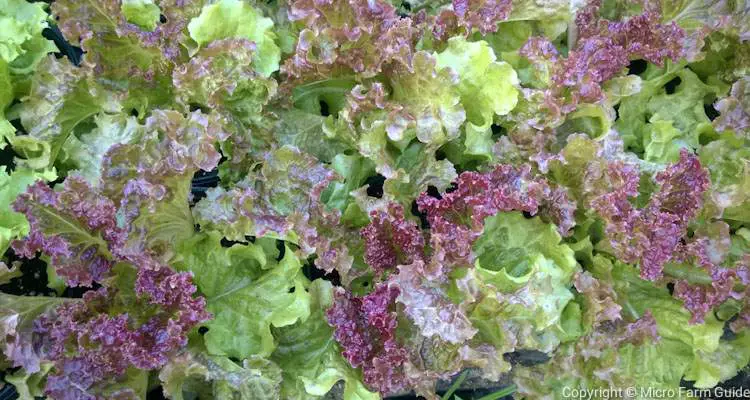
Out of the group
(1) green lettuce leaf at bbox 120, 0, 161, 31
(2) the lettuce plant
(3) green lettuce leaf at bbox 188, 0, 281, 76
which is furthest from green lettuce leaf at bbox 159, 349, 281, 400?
(1) green lettuce leaf at bbox 120, 0, 161, 31

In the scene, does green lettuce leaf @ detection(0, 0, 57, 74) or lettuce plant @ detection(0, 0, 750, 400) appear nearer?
lettuce plant @ detection(0, 0, 750, 400)

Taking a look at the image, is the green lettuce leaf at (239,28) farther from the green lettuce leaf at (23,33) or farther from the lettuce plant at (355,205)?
the green lettuce leaf at (23,33)

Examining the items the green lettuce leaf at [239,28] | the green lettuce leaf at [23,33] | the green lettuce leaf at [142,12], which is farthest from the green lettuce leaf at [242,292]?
the green lettuce leaf at [23,33]

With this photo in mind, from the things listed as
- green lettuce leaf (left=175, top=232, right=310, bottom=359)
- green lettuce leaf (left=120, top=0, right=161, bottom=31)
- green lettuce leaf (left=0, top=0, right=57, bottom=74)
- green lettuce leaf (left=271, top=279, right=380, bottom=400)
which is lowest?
green lettuce leaf (left=271, top=279, right=380, bottom=400)

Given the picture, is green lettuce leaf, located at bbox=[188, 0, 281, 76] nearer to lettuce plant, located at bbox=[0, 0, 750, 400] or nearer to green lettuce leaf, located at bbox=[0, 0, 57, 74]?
lettuce plant, located at bbox=[0, 0, 750, 400]

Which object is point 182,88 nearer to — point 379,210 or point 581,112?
point 379,210

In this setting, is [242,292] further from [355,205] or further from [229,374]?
[355,205]

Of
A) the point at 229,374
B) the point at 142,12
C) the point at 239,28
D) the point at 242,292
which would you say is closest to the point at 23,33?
the point at 142,12

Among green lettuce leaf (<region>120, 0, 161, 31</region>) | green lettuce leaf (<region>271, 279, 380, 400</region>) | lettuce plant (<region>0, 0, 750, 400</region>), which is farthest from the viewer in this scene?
green lettuce leaf (<region>120, 0, 161, 31</region>)

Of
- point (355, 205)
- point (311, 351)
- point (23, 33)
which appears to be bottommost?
point (311, 351)
